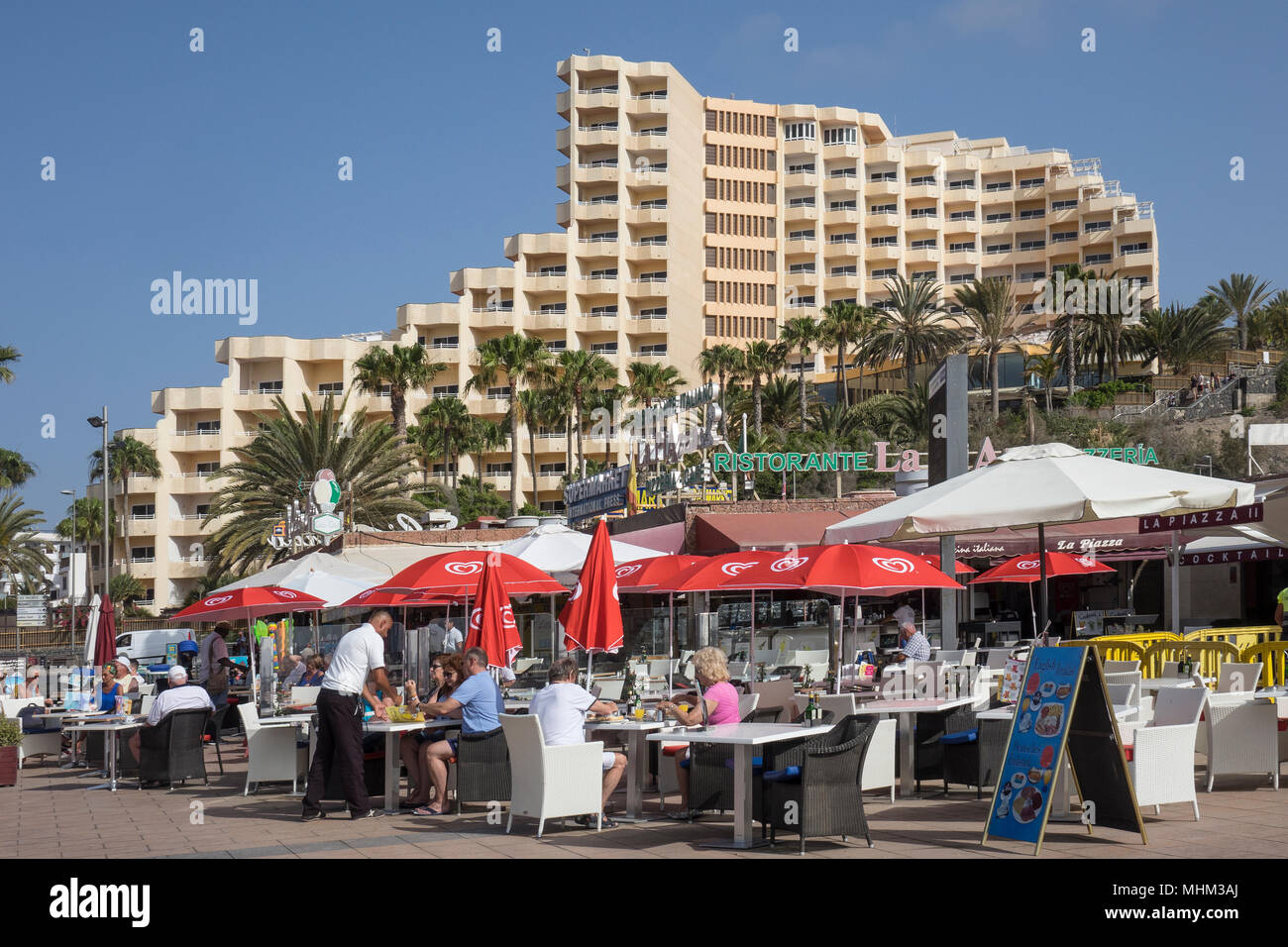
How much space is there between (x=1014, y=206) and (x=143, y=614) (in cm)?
6403

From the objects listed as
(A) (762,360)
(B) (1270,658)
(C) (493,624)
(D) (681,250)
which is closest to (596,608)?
(C) (493,624)

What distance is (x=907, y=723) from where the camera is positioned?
35.6ft

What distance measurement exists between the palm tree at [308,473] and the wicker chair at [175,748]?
3108 centimetres

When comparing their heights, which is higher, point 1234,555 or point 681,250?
point 681,250

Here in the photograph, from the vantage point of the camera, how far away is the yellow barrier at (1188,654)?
1359cm

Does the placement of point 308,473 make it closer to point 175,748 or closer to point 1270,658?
point 175,748

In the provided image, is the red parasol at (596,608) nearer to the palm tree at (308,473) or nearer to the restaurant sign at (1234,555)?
the restaurant sign at (1234,555)

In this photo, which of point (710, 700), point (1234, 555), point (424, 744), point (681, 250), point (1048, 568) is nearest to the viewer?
point (710, 700)

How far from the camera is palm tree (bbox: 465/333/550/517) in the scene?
241 ft

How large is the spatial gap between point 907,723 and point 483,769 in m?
3.40

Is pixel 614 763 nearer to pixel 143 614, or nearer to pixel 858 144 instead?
pixel 143 614

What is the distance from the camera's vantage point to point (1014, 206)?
3780 inches

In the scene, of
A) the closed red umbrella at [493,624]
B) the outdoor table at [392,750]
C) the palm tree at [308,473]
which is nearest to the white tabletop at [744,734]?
the outdoor table at [392,750]

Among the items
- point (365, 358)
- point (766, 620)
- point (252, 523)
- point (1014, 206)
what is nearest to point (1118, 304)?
point (1014, 206)
